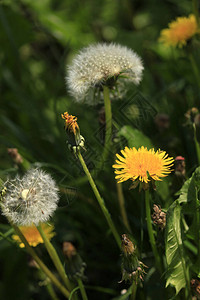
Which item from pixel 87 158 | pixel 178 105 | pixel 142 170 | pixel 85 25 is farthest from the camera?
pixel 85 25

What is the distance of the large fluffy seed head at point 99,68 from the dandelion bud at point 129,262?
0.44 meters

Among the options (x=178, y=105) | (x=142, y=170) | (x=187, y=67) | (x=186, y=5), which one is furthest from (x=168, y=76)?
(x=142, y=170)

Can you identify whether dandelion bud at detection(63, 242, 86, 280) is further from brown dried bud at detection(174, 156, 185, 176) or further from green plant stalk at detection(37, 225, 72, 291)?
brown dried bud at detection(174, 156, 185, 176)

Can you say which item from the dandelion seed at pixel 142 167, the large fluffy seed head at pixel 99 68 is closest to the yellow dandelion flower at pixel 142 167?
the dandelion seed at pixel 142 167

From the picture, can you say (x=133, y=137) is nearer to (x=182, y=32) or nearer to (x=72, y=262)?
(x=72, y=262)

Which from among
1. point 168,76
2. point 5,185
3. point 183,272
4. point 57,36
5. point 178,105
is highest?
point 57,36

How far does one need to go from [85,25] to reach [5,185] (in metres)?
1.80

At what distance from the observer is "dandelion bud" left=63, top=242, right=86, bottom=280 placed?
3.14ft

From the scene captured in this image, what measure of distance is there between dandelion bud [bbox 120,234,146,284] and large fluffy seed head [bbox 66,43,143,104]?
0.44 metres

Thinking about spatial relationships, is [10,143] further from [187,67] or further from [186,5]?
[186,5]

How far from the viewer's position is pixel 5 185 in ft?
3.44

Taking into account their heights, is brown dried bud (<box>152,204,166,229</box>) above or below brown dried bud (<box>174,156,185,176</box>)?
below

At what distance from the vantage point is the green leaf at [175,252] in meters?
0.97

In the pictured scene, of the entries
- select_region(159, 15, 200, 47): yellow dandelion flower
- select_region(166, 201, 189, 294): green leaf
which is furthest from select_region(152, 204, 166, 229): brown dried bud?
select_region(159, 15, 200, 47): yellow dandelion flower
